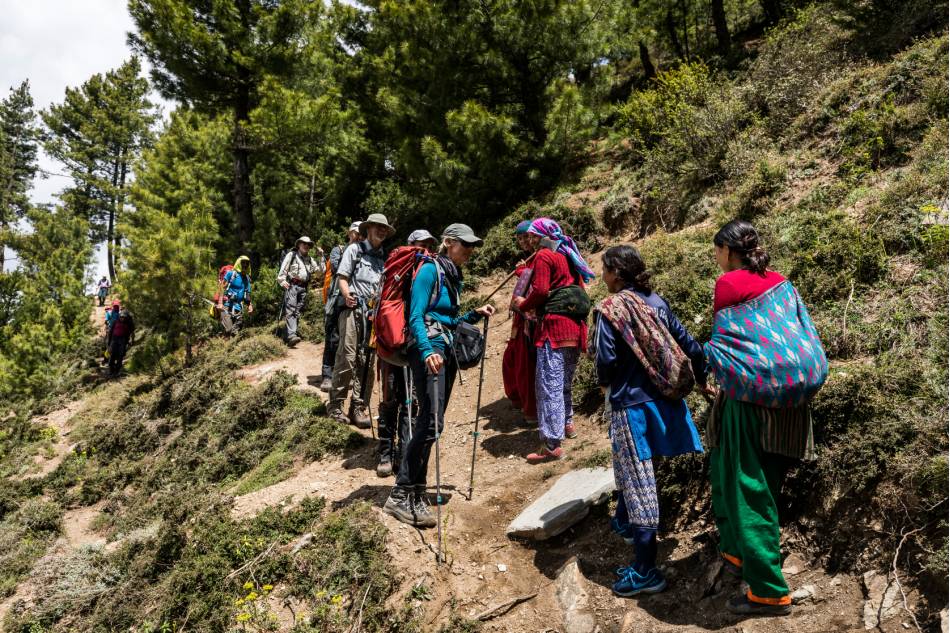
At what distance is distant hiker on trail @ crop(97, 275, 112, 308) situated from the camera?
31.6 meters

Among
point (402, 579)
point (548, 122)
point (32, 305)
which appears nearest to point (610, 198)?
point (548, 122)

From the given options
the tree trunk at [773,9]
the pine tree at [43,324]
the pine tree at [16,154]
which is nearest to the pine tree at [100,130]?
the pine tree at [16,154]

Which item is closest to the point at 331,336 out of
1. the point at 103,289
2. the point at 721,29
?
the point at 721,29

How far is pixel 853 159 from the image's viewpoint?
7535 millimetres

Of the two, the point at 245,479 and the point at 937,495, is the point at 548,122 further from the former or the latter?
the point at 937,495

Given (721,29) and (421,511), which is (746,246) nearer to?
(421,511)

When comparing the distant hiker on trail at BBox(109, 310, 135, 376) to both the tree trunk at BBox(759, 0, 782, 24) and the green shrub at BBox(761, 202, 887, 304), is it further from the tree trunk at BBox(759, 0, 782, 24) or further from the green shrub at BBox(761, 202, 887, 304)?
the tree trunk at BBox(759, 0, 782, 24)

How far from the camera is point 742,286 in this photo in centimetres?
300

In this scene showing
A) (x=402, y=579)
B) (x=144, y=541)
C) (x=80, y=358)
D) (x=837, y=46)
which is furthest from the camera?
(x=80, y=358)

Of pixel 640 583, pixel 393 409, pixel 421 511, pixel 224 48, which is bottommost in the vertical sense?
pixel 640 583

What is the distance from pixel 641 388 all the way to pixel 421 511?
1.91 m

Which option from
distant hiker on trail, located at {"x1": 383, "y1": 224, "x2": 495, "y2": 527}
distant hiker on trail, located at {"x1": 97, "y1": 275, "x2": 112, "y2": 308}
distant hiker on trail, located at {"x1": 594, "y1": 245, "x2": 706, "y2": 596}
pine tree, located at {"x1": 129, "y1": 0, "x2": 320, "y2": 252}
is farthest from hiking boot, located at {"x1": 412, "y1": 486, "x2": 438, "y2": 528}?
distant hiker on trail, located at {"x1": 97, "y1": 275, "x2": 112, "y2": 308}

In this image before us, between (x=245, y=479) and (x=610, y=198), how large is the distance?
805 cm

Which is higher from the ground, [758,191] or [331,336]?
[758,191]
